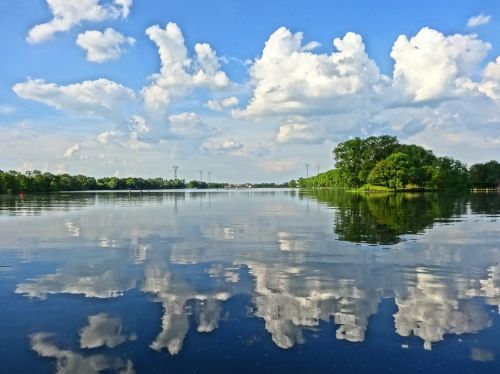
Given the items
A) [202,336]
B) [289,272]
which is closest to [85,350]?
[202,336]

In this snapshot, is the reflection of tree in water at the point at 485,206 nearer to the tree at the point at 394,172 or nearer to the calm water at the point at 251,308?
the calm water at the point at 251,308

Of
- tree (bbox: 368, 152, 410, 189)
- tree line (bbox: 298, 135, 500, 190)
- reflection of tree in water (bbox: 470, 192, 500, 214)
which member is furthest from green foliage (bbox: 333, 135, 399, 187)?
reflection of tree in water (bbox: 470, 192, 500, 214)

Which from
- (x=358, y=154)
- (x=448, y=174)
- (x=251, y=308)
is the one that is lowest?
(x=251, y=308)

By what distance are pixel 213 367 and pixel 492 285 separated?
34.9 ft

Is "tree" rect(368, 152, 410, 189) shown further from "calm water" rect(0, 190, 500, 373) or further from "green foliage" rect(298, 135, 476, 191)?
"calm water" rect(0, 190, 500, 373)

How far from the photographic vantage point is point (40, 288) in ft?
47.8

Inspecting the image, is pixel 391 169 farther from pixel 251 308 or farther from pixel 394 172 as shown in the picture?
pixel 251 308

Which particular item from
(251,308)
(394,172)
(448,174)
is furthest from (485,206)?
(448,174)

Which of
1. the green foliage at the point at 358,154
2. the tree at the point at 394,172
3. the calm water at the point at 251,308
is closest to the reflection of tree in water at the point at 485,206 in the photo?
the calm water at the point at 251,308

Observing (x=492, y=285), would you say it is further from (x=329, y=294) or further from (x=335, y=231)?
(x=335, y=231)

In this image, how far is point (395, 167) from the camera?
14488 centimetres

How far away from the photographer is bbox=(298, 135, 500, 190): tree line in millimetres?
146250

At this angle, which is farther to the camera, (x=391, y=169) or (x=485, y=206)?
(x=391, y=169)

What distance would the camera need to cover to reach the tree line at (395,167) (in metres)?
146
